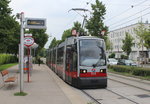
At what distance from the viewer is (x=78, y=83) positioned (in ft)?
47.0

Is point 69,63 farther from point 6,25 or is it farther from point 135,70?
point 6,25

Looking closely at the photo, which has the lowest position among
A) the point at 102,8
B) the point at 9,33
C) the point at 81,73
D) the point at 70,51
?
the point at 81,73

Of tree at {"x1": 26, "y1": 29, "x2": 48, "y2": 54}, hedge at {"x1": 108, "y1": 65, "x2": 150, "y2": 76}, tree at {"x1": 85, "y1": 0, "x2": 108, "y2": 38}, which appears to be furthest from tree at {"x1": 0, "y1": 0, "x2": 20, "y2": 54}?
tree at {"x1": 26, "y1": 29, "x2": 48, "y2": 54}

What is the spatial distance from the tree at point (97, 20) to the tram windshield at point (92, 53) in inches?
1168

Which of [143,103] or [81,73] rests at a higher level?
[81,73]

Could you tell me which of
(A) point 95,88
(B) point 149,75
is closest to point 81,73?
(A) point 95,88

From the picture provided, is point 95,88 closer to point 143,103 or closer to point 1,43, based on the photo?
point 143,103

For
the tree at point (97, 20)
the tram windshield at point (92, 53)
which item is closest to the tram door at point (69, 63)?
the tram windshield at point (92, 53)

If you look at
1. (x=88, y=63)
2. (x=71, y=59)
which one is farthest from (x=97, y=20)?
(x=88, y=63)

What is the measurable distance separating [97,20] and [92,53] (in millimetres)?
30715

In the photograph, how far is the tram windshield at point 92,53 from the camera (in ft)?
47.5

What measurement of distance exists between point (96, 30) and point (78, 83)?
101 feet

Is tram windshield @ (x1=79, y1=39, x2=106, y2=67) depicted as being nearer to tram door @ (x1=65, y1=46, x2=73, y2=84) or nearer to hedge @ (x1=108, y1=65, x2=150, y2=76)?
tram door @ (x1=65, y1=46, x2=73, y2=84)

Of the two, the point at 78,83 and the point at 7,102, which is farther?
the point at 78,83
